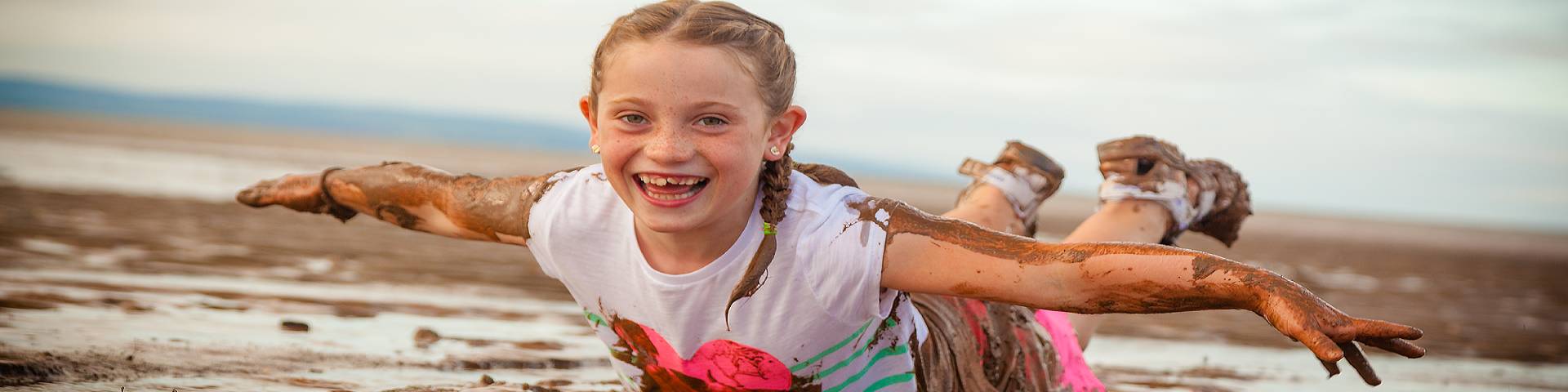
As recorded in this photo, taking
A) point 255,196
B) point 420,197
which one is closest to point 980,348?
point 420,197

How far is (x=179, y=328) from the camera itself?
4691 millimetres

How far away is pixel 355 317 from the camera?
546cm

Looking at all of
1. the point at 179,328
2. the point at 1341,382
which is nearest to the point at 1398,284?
the point at 1341,382

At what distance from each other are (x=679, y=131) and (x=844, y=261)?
511 millimetres

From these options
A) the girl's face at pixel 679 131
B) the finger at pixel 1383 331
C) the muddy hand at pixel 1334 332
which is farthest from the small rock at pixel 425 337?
the finger at pixel 1383 331

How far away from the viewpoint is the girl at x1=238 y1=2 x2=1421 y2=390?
9.00 feet

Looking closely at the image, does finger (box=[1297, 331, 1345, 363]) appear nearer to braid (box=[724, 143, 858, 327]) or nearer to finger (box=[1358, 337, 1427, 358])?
finger (box=[1358, 337, 1427, 358])

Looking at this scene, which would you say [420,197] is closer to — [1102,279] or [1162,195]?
[1102,279]

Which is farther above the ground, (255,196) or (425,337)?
(255,196)

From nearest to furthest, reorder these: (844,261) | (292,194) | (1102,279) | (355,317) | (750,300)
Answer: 1. (1102,279)
2. (844,261)
3. (750,300)
4. (292,194)
5. (355,317)

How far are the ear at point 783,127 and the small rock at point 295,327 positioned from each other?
274 cm

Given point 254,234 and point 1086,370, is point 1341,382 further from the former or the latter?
point 254,234

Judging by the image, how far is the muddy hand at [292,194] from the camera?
398 cm

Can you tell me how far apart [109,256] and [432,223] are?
165 inches
